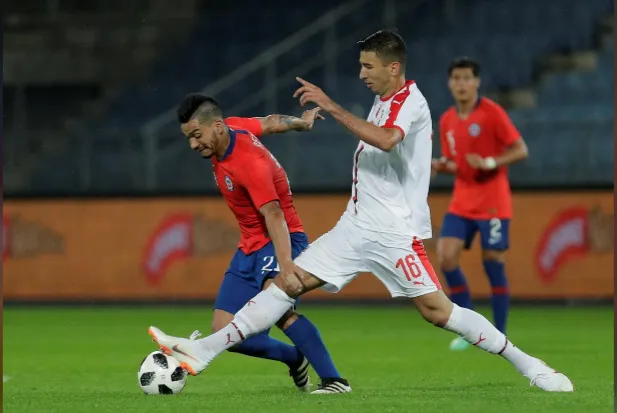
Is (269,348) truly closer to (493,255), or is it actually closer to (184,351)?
(184,351)

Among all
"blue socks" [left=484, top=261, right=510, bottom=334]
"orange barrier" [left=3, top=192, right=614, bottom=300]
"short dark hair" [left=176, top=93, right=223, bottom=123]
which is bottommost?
"orange barrier" [left=3, top=192, right=614, bottom=300]

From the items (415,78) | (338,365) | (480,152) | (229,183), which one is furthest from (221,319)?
(415,78)

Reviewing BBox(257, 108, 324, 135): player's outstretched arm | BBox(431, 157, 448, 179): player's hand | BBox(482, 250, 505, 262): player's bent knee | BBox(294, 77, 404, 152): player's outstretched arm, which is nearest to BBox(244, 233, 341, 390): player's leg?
BBox(257, 108, 324, 135): player's outstretched arm

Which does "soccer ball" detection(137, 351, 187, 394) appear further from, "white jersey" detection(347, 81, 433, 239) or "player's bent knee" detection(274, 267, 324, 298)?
"white jersey" detection(347, 81, 433, 239)

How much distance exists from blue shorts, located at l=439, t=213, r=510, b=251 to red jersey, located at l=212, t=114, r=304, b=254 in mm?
3360

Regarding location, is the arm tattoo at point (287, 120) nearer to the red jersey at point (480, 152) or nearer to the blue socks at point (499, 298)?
the red jersey at point (480, 152)

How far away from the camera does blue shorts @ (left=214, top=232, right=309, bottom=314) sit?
679cm

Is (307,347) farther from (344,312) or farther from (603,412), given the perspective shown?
(344,312)

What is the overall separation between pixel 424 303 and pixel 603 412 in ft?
3.83

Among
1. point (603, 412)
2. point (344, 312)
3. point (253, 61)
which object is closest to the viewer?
point (603, 412)

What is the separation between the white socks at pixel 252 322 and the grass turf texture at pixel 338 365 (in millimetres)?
258

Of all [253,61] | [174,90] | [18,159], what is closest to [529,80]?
[253,61]

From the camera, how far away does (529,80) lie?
1802 centimetres

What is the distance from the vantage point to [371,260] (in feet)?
21.0
